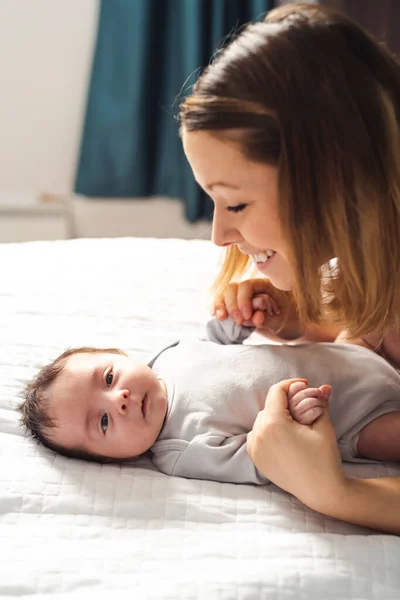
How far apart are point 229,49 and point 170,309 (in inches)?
26.5

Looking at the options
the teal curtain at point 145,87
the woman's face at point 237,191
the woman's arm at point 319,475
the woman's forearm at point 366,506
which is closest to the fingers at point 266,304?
the woman's face at point 237,191

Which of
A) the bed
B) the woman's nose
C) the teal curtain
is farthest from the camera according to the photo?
the teal curtain

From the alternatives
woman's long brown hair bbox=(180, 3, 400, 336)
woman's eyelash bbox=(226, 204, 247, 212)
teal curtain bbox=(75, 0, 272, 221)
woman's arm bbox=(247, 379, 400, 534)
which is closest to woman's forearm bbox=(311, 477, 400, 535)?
woman's arm bbox=(247, 379, 400, 534)

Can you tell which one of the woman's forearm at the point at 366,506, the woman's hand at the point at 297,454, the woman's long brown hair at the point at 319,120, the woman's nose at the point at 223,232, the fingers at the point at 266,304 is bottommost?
the woman's forearm at the point at 366,506

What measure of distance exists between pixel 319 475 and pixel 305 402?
106 mm

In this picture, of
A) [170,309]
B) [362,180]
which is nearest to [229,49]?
[362,180]

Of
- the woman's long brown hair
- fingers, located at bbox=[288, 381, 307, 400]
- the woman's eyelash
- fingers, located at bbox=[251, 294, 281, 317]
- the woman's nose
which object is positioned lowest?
fingers, located at bbox=[251, 294, 281, 317]

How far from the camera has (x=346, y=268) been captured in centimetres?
103

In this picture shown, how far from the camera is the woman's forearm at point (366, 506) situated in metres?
0.95

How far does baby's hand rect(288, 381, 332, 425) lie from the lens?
3.34 ft

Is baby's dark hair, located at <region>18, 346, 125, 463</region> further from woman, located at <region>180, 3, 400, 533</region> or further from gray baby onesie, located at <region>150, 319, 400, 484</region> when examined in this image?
woman, located at <region>180, 3, 400, 533</region>

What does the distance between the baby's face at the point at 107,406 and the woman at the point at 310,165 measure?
0.65ft

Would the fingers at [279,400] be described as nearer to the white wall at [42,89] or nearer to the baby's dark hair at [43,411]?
the baby's dark hair at [43,411]

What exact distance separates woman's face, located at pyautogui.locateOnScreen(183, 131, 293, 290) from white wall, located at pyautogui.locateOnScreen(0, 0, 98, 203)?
6.03ft
